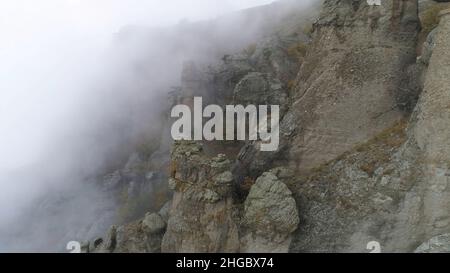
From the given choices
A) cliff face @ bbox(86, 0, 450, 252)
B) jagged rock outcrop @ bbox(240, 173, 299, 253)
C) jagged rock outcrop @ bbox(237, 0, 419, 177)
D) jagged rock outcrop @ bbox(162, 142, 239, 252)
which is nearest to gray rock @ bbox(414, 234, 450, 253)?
cliff face @ bbox(86, 0, 450, 252)

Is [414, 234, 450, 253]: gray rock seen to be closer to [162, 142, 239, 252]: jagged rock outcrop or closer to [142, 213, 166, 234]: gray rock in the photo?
[162, 142, 239, 252]: jagged rock outcrop

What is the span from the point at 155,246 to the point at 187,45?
1525 inches

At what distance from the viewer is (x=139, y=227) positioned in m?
23.0

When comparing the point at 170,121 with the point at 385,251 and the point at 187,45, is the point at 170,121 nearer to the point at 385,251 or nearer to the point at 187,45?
the point at 187,45

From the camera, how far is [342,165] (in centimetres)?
1980

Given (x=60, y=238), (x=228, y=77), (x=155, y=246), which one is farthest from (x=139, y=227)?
(x=60, y=238)

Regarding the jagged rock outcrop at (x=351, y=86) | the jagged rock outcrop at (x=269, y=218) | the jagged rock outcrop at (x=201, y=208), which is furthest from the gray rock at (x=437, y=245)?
the jagged rock outcrop at (x=201, y=208)

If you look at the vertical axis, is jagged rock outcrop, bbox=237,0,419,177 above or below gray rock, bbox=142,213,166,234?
above

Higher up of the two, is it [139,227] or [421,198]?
[421,198]

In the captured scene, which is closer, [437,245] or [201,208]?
[437,245]

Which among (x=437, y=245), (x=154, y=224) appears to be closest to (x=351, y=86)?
A: (x=437, y=245)

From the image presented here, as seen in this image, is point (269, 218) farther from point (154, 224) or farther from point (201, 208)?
point (154, 224)

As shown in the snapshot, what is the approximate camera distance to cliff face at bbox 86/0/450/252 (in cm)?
1756

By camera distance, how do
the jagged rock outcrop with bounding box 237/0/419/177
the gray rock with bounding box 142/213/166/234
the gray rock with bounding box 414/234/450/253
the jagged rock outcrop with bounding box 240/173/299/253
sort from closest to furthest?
the gray rock with bounding box 414/234/450/253 < the jagged rock outcrop with bounding box 240/173/299/253 < the jagged rock outcrop with bounding box 237/0/419/177 < the gray rock with bounding box 142/213/166/234
